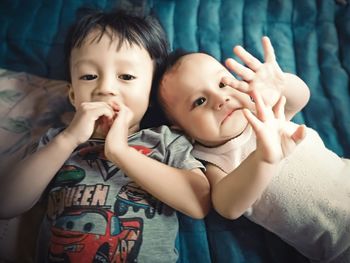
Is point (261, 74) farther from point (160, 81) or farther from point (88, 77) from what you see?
point (88, 77)

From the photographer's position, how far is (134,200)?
80 cm

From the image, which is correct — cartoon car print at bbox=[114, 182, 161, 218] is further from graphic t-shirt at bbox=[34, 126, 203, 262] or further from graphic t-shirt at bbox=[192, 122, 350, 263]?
graphic t-shirt at bbox=[192, 122, 350, 263]

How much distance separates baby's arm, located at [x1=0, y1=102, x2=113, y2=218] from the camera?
76 centimetres

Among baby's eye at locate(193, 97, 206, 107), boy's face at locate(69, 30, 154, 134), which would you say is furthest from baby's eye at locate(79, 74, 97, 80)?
baby's eye at locate(193, 97, 206, 107)

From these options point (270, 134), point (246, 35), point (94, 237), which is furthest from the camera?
point (246, 35)

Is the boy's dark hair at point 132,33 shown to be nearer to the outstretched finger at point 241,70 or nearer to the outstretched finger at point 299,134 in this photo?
the outstretched finger at point 241,70

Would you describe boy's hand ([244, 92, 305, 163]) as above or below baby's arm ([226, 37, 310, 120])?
below

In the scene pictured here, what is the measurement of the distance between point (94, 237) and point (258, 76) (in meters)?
0.47

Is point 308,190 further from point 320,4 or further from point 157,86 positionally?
point 320,4

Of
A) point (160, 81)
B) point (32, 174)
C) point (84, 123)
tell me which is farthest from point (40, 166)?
point (160, 81)

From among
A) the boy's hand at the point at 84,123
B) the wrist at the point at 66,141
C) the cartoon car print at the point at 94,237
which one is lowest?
the cartoon car print at the point at 94,237

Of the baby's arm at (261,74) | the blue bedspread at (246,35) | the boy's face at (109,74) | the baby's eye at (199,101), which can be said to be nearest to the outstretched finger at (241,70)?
the baby's arm at (261,74)

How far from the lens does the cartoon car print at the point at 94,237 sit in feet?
2.44

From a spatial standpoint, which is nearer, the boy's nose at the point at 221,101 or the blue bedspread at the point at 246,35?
the boy's nose at the point at 221,101
